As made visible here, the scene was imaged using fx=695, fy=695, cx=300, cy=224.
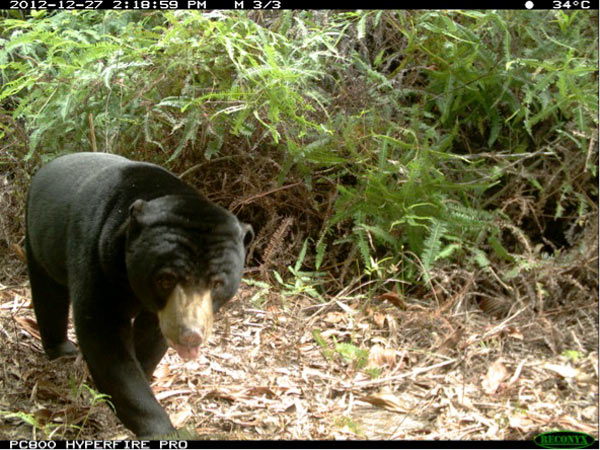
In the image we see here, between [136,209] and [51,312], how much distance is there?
4.80 feet

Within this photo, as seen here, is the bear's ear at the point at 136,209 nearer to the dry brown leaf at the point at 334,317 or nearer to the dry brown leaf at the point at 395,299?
the dry brown leaf at the point at 334,317

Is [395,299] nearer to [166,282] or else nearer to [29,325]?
[166,282]

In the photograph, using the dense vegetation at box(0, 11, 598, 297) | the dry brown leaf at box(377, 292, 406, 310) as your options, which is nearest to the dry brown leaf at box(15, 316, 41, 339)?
the dense vegetation at box(0, 11, 598, 297)

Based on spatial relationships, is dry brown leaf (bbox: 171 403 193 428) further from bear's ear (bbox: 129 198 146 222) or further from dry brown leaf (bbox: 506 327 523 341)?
dry brown leaf (bbox: 506 327 523 341)

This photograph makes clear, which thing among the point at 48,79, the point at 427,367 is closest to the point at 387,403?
the point at 427,367

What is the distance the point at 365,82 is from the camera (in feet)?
19.1

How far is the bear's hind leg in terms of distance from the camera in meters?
4.57

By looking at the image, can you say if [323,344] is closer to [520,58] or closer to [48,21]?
[520,58]

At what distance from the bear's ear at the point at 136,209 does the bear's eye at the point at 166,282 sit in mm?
351

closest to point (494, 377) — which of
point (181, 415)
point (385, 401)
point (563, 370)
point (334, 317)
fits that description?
point (563, 370)

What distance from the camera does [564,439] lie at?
3.30m

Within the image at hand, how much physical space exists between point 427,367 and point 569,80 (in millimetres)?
2390

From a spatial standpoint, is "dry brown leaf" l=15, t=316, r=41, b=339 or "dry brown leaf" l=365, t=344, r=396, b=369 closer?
"dry brown leaf" l=365, t=344, r=396, b=369

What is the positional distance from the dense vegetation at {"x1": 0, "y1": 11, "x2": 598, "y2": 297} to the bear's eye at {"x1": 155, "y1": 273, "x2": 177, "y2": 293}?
5.76 ft
